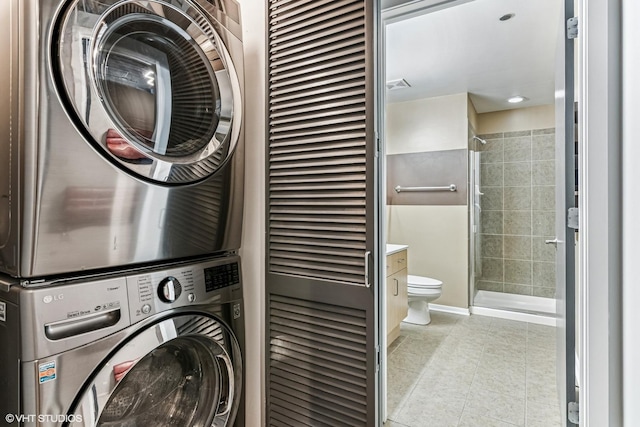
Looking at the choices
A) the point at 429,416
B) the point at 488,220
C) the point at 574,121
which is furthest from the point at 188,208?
the point at 488,220

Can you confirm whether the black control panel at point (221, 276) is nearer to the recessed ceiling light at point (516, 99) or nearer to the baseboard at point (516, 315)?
the baseboard at point (516, 315)

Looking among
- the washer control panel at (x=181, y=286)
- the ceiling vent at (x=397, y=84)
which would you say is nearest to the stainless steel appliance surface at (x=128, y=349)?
the washer control panel at (x=181, y=286)

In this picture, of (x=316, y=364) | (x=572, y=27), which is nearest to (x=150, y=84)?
(x=316, y=364)

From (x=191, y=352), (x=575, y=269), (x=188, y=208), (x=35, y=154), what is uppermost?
(x=35, y=154)

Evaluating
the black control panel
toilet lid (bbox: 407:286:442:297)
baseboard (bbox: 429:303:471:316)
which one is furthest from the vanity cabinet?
the black control panel

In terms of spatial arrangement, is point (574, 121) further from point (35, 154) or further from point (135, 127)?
point (35, 154)

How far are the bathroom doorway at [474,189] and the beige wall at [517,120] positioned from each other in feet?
0.04

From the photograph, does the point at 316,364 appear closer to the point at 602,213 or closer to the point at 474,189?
the point at 602,213

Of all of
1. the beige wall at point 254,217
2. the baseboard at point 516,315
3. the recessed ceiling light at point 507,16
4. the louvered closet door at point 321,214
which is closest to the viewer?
the louvered closet door at point 321,214

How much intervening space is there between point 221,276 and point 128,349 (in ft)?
1.24

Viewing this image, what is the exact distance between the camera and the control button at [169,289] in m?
1.03

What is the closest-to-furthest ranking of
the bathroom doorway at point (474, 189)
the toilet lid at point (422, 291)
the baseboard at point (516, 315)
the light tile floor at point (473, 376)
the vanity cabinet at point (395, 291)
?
1. the light tile floor at point (473, 376)
2. the bathroom doorway at point (474, 189)
3. the vanity cabinet at point (395, 291)
4. the toilet lid at point (422, 291)
5. the baseboard at point (516, 315)

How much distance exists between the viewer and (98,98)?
87cm

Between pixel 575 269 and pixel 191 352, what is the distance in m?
1.52
